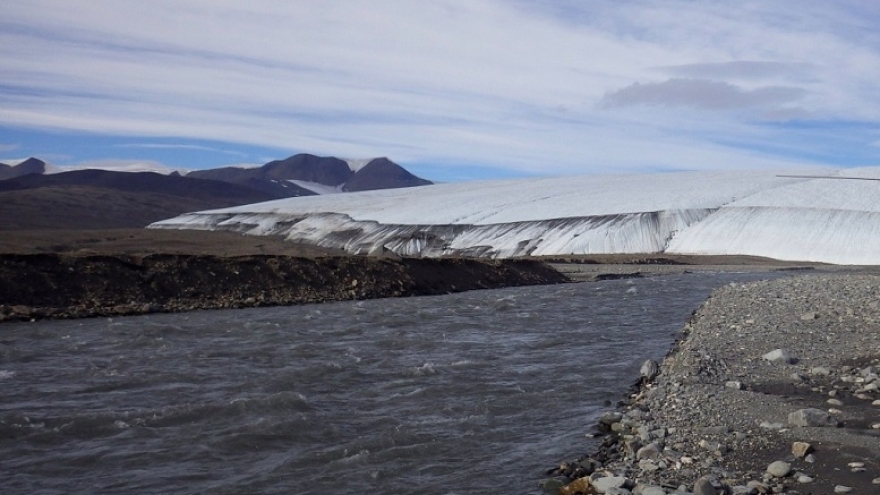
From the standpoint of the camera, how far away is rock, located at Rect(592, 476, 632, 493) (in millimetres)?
8094

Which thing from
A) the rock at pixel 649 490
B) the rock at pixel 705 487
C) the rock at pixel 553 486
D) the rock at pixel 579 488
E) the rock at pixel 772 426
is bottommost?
the rock at pixel 553 486

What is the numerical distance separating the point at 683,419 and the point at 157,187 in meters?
158

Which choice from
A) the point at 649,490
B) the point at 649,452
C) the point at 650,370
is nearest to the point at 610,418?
the point at 649,452

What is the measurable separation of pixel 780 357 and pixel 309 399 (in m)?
7.28

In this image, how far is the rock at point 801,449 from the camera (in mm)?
8789

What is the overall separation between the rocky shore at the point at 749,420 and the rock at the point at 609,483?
0.04ft

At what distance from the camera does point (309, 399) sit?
42.5 feet

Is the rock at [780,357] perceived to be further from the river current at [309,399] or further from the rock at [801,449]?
the rock at [801,449]

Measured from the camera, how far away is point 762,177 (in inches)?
2542

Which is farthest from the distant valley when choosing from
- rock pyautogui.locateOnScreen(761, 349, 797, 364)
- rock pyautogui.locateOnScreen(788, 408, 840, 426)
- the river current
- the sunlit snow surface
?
rock pyautogui.locateOnScreen(788, 408, 840, 426)

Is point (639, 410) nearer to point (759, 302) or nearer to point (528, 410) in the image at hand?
point (528, 410)

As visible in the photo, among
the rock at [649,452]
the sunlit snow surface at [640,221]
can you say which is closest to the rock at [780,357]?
the rock at [649,452]

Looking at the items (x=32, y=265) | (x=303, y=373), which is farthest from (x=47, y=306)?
(x=303, y=373)

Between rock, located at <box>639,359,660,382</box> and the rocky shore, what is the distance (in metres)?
0.02
